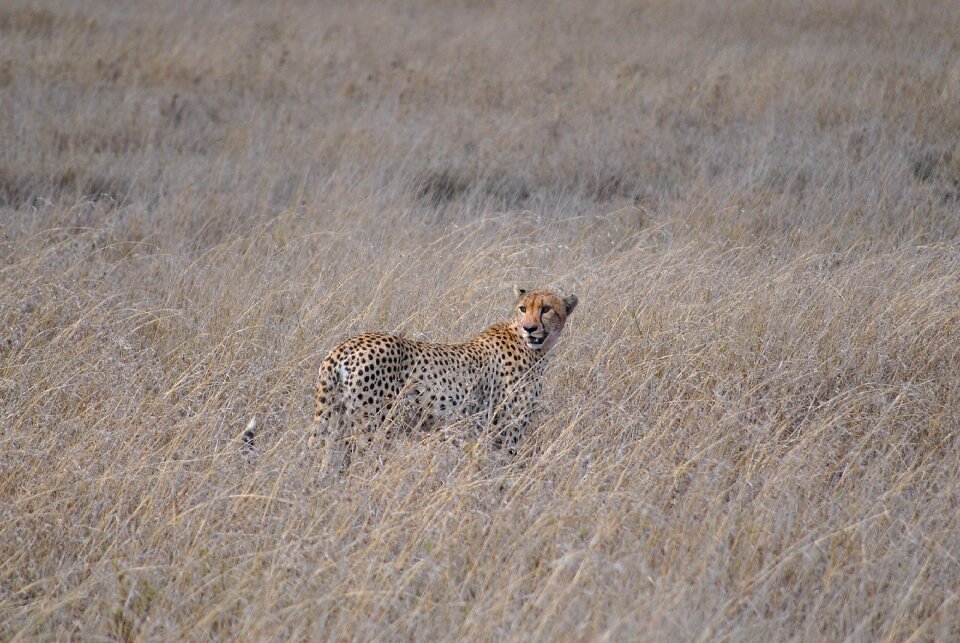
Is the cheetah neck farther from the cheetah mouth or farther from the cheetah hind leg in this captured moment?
the cheetah hind leg

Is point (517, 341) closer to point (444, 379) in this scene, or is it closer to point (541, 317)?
point (541, 317)

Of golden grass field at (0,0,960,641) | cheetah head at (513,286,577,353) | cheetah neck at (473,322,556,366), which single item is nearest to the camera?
golden grass field at (0,0,960,641)

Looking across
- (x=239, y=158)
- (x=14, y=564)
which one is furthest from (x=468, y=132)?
(x=14, y=564)

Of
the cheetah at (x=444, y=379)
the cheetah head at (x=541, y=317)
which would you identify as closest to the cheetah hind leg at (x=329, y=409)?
the cheetah at (x=444, y=379)

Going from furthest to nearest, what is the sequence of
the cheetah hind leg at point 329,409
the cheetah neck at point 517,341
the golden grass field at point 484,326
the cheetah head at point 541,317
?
the cheetah neck at point 517,341, the cheetah head at point 541,317, the cheetah hind leg at point 329,409, the golden grass field at point 484,326

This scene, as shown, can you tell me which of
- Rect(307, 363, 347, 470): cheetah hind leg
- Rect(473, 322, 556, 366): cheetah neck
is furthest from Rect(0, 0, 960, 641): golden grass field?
Rect(473, 322, 556, 366): cheetah neck

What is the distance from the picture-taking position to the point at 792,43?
11320mm

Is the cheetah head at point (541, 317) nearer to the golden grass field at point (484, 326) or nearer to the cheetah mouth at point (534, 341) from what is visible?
the cheetah mouth at point (534, 341)

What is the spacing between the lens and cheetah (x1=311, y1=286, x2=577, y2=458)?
12.8 feet

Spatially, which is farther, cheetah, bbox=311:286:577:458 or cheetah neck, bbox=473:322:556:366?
cheetah neck, bbox=473:322:556:366

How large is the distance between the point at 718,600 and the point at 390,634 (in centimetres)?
90

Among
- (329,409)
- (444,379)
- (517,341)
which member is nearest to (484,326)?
(517,341)

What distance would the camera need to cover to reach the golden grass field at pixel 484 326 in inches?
117

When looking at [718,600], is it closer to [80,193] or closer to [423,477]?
[423,477]
